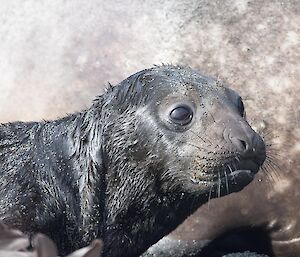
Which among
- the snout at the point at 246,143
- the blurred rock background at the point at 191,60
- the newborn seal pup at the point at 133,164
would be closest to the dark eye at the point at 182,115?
the newborn seal pup at the point at 133,164

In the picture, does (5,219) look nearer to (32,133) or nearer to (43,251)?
(32,133)

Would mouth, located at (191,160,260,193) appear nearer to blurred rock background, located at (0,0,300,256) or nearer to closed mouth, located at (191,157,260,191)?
closed mouth, located at (191,157,260,191)

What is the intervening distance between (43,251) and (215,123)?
1.99 m

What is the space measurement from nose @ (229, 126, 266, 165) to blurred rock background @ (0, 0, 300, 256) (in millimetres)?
1170

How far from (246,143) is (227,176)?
0.16 metres

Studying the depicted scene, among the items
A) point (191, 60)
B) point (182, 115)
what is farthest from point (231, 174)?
point (191, 60)

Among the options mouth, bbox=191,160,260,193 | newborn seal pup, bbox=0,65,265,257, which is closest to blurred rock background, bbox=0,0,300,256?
newborn seal pup, bbox=0,65,265,257

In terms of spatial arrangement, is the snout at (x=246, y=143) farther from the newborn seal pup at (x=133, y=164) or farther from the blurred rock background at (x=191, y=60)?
the blurred rock background at (x=191, y=60)

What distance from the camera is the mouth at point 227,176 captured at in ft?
10.9

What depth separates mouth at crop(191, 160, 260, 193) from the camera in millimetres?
3322

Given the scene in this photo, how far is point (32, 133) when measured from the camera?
384cm

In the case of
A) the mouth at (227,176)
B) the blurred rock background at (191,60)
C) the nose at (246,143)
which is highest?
the blurred rock background at (191,60)

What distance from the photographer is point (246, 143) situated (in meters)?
3.28

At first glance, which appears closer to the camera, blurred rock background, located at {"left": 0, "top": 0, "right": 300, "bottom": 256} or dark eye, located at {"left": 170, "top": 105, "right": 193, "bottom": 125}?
dark eye, located at {"left": 170, "top": 105, "right": 193, "bottom": 125}
